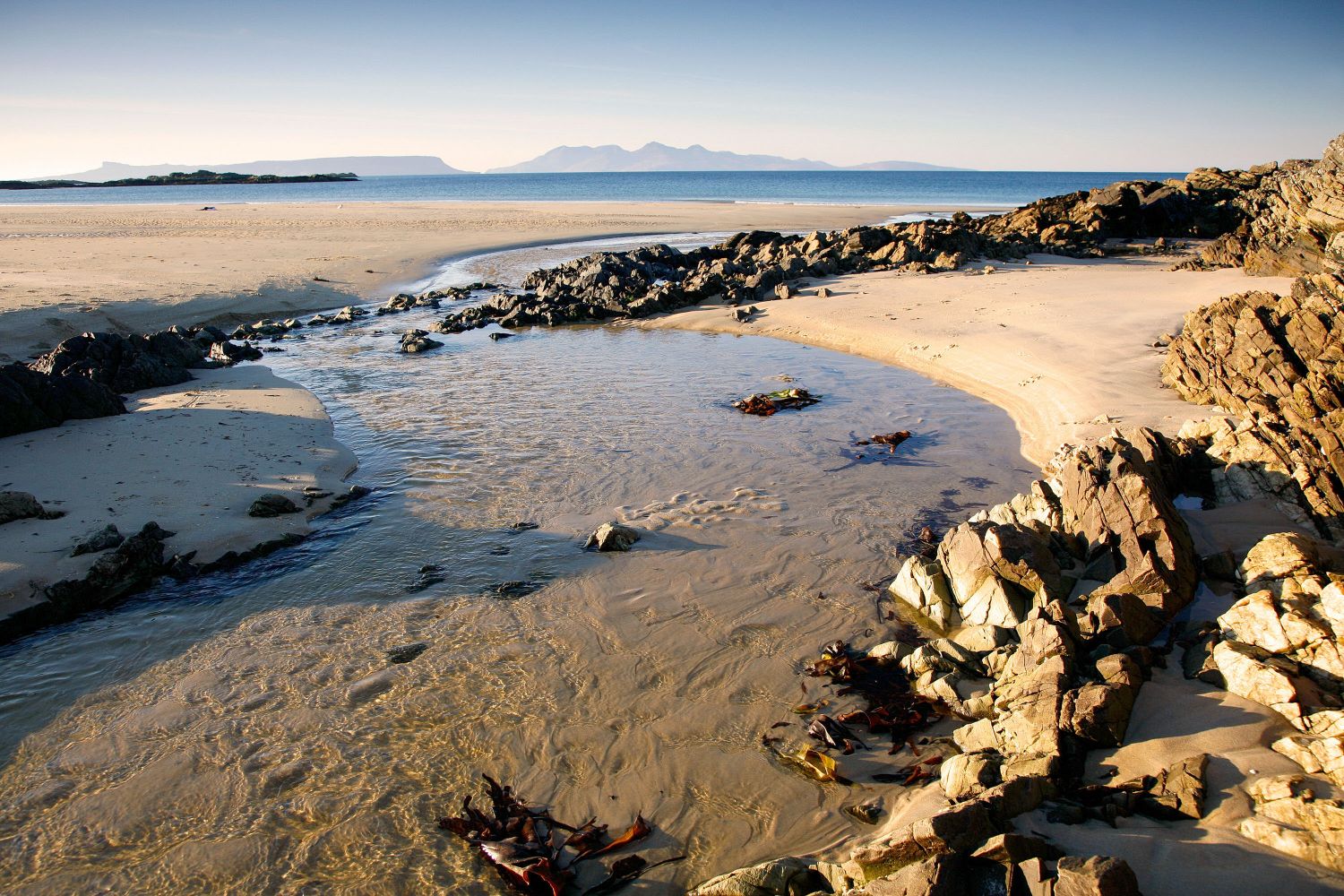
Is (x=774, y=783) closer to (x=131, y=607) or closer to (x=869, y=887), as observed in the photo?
(x=869, y=887)

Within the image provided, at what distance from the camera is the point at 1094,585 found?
6.18 m

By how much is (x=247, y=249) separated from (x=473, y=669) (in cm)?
3175

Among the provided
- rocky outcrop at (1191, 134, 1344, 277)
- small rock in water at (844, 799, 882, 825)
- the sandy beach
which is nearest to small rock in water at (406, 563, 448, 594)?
the sandy beach

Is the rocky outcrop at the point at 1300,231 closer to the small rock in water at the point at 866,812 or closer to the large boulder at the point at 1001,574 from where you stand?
the large boulder at the point at 1001,574

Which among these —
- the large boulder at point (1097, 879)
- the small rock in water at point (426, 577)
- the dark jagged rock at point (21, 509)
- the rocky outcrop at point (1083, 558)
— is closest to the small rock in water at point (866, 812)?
the large boulder at point (1097, 879)

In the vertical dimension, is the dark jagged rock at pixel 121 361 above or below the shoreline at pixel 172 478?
above

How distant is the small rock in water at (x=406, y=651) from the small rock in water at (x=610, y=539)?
2190mm

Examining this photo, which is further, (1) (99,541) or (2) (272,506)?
(2) (272,506)

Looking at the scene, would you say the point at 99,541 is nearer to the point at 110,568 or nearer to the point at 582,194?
the point at 110,568

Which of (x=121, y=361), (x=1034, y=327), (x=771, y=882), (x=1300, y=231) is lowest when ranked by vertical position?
(x=771, y=882)

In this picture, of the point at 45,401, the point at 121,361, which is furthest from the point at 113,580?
the point at 121,361

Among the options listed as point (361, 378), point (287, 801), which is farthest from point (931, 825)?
point (361, 378)

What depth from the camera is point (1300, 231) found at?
18.5 m

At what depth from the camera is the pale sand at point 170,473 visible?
7.27 meters
